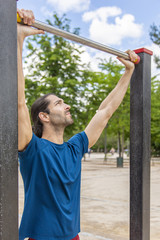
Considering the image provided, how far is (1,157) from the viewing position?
4.29 feet

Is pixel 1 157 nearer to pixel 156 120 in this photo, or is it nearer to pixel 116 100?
pixel 116 100

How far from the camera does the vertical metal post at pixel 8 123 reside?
1296mm

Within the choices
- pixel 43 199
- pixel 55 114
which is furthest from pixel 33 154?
pixel 55 114

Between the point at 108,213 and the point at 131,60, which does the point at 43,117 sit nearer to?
the point at 131,60

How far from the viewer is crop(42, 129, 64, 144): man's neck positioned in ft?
6.62

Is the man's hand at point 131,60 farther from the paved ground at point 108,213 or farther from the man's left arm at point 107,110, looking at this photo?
the paved ground at point 108,213

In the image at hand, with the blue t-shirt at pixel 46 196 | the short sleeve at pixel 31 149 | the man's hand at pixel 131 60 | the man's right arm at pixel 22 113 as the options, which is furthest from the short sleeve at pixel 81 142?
the man's hand at pixel 131 60

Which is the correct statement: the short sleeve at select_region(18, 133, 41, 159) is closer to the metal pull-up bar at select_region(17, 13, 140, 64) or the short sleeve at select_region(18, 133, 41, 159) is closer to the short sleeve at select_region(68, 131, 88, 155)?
the short sleeve at select_region(68, 131, 88, 155)

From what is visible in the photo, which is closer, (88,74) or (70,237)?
(70,237)

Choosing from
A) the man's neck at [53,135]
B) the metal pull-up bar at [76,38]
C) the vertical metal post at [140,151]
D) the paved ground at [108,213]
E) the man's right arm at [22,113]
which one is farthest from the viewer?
the paved ground at [108,213]

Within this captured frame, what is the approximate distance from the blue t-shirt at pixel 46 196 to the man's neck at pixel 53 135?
0.14 metres

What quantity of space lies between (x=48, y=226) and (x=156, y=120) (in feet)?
70.5

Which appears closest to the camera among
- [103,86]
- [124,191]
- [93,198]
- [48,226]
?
[48,226]

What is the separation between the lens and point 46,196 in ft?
5.71
